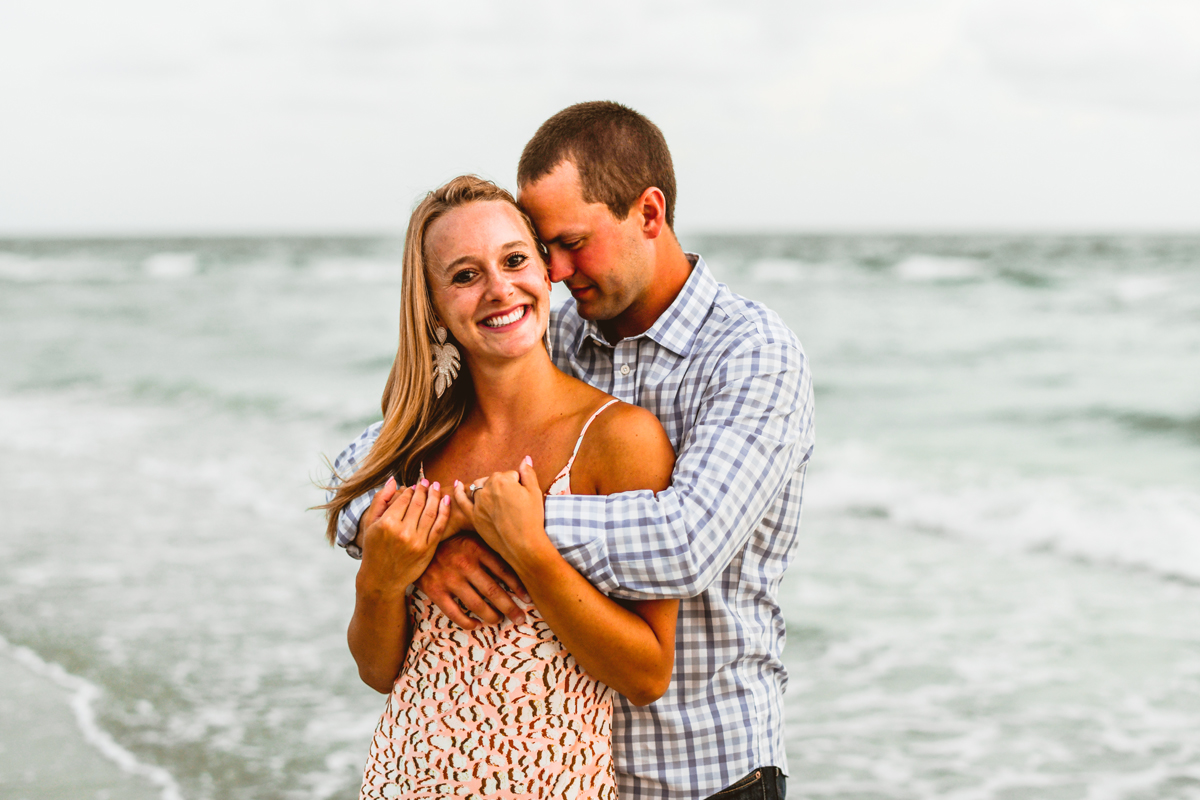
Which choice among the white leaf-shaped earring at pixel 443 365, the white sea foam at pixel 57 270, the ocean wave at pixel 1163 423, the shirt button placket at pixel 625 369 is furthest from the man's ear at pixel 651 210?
the white sea foam at pixel 57 270

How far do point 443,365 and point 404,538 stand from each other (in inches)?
18.4

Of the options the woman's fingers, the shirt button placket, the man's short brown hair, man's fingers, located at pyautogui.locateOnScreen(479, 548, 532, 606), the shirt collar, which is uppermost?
the man's short brown hair

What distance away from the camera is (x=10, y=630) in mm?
5750

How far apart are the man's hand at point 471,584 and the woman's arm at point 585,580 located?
0.23 ft

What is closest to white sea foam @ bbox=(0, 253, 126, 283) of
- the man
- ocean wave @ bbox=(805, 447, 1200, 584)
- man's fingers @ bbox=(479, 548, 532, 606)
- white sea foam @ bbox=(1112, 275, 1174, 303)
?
white sea foam @ bbox=(1112, 275, 1174, 303)

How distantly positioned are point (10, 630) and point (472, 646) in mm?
4691

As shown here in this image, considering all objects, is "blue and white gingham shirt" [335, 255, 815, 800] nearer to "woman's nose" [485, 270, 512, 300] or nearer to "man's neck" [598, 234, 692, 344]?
"man's neck" [598, 234, 692, 344]

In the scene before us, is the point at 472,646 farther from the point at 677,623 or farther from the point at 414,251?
the point at 414,251

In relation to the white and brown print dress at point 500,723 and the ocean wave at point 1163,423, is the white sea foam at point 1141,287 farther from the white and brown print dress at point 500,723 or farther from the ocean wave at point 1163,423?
the white and brown print dress at point 500,723

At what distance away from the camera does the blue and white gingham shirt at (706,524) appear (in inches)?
77.6

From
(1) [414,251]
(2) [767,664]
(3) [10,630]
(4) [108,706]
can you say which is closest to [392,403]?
(1) [414,251]

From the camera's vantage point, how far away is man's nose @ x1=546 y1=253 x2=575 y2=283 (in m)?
2.49

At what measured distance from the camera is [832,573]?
695 cm

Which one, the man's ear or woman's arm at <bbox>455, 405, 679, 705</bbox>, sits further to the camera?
the man's ear
